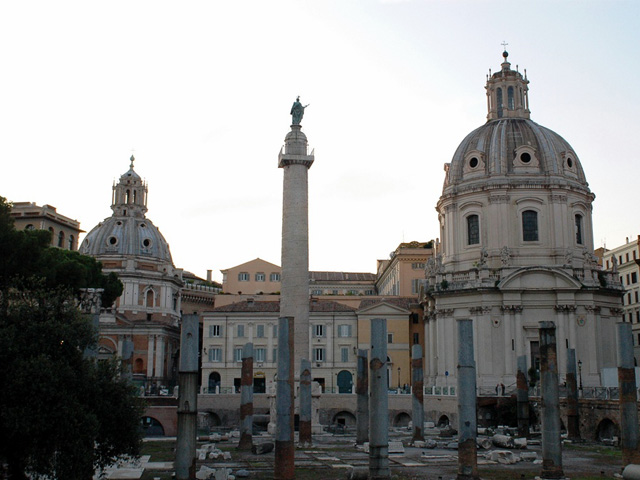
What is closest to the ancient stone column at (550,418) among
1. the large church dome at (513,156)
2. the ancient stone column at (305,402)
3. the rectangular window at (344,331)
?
the ancient stone column at (305,402)

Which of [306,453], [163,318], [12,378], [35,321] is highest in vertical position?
[163,318]

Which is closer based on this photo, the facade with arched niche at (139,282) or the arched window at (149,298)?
the facade with arched niche at (139,282)

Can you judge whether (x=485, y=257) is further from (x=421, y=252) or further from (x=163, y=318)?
(x=163, y=318)

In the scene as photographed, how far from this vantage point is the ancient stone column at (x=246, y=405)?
36781mm

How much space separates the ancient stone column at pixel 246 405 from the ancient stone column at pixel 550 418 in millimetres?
16062

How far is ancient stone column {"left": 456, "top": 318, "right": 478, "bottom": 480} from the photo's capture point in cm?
2411

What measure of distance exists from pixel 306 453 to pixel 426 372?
113ft

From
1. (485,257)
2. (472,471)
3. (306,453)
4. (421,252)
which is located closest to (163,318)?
(421,252)

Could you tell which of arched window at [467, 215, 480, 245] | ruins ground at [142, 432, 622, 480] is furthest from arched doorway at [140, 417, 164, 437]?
arched window at [467, 215, 480, 245]

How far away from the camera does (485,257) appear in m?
61.0

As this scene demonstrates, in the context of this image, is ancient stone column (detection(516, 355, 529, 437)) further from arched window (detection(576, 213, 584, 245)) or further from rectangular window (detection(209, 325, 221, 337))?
rectangular window (detection(209, 325, 221, 337))

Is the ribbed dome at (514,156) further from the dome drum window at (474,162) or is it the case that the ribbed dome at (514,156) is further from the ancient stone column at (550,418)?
the ancient stone column at (550,418)

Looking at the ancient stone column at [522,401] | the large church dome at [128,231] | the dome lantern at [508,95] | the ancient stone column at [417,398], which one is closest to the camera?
→ the ancient stone column at [417,398]

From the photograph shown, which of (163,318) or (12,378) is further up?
(163,318)
